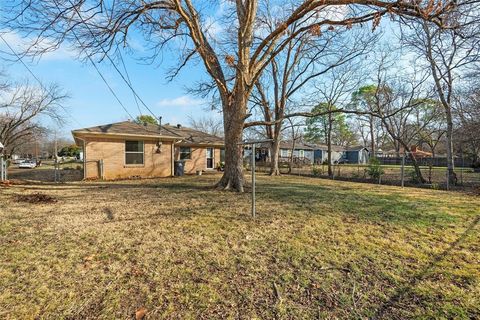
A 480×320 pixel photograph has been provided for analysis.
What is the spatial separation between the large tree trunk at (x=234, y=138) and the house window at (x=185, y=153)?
9.32 metres

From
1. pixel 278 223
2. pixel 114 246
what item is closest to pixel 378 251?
pixel 278 223

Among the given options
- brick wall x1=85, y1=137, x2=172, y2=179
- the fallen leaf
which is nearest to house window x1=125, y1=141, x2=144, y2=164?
brick wall x1=85, y1=137, x2=172, y2=179

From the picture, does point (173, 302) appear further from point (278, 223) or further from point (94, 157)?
point (94, 157)

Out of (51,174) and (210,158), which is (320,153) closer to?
(210,158)

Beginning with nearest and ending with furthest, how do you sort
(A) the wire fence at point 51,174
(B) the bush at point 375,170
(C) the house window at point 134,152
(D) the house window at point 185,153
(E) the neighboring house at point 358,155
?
(A) the wire fence at point 51,174, (C) the house window at point 134,152, (B) the bush at point 375,170, (D) the house window at point 185,153, (E) the neighboring house at point 358,155

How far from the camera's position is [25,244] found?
3.59m

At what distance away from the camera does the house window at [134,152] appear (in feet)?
43.8

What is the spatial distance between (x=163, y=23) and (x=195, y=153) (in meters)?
10.5

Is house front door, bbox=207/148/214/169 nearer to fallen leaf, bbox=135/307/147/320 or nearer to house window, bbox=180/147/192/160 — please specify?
house window, bbox=180/147/192/160

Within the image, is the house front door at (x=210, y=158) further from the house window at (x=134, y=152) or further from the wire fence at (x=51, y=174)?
the wire fence at (x=51, y=174)

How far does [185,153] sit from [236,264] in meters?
15.2

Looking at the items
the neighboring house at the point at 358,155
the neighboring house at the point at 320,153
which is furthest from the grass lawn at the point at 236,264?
the neighboring house at the point at 358,155

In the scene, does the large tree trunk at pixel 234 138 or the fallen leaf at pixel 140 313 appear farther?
the large tree trunk at pixel 234 138

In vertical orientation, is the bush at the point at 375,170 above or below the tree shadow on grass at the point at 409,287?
above
